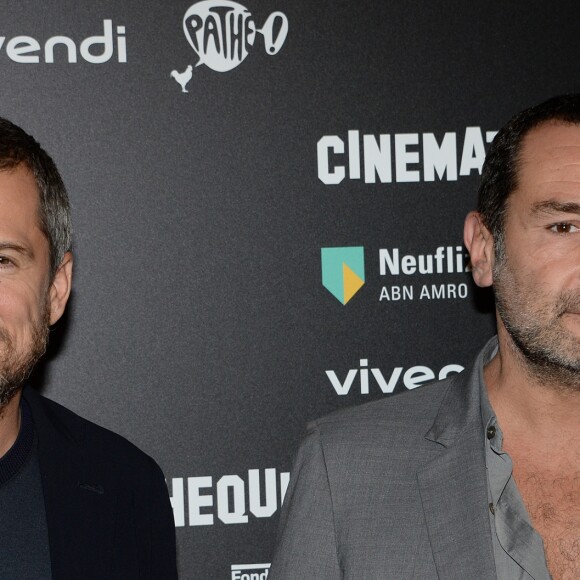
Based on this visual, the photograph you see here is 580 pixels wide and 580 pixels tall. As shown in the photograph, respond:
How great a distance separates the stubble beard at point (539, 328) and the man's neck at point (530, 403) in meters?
0.02

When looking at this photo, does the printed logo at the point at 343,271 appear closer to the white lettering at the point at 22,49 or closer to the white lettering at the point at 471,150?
the white lettering at the point at 471,150

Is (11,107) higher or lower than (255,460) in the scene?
higher

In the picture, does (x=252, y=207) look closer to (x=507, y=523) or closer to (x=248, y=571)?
(x=248, y=571)

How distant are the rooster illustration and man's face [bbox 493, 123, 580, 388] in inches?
36.4

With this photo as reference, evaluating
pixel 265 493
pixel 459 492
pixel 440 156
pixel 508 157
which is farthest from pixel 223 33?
pixel 459 492

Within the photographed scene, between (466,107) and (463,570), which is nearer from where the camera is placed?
(463,570)

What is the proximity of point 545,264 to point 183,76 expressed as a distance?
3.57ft

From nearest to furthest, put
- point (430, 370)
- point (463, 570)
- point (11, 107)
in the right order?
point (463, 570)
point (11, 107)
point (430, 370)

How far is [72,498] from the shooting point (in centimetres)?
178

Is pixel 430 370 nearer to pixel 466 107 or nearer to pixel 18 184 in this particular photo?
pixel 466 107

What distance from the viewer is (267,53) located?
237 centimetres

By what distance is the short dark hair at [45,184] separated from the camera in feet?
5.89

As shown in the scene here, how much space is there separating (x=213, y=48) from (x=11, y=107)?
1.72 feet

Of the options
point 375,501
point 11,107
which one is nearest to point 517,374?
point 375,501
